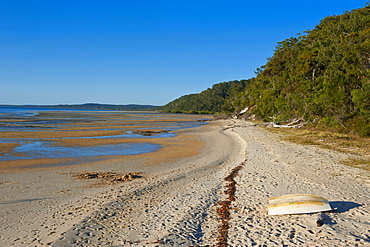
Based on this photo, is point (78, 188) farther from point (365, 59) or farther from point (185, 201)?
point (365, 59)

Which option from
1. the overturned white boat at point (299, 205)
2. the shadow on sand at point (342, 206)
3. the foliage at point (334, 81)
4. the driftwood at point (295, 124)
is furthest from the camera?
the driftwood at point (295, 124)

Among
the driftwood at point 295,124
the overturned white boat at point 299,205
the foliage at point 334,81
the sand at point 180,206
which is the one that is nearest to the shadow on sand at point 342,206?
the sand at point 180,206

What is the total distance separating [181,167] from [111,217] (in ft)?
24.7

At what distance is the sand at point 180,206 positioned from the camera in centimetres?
618

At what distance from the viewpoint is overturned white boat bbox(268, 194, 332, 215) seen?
7094 mm

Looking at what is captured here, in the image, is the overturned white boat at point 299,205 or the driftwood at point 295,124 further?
the driftwood at point 295,124

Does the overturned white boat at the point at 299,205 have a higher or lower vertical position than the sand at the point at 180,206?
higher

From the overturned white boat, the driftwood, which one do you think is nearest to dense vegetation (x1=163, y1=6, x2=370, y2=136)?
the driftwood

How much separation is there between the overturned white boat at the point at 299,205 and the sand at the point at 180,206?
171 millimetres

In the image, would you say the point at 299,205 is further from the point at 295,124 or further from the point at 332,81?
the point at 295,124

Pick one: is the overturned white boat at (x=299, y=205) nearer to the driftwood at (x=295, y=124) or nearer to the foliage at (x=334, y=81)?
the foliage at (x=334, y=81)

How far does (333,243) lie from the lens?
19.0 ft

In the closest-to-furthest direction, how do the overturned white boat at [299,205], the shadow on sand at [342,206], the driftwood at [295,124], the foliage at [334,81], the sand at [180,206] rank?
the sand at [180,206]
the overturned white boat at [299,205]
the shadow on sand at [342,206]
the foliage at [334,81]
the driftwood at [295,124]

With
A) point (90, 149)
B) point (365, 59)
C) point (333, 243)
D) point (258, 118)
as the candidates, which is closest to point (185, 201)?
point (333, 243)
